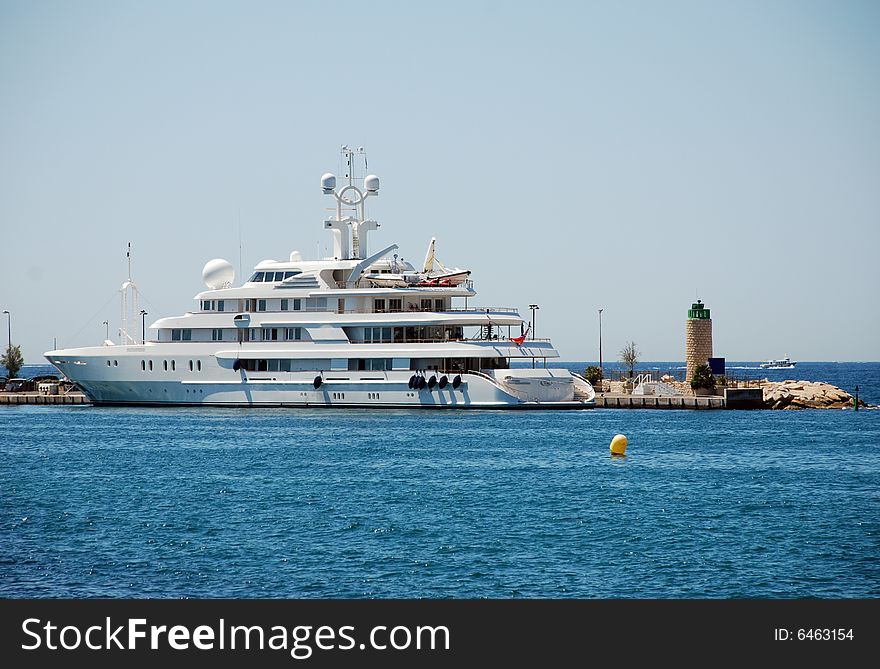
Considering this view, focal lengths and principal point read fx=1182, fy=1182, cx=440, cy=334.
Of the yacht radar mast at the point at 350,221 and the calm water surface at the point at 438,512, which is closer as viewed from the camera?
the calm water surface at the point at 438,512

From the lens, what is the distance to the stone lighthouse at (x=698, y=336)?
76.4 m

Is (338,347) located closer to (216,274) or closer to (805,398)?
(216,274)

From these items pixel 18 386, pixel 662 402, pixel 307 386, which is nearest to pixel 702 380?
pixel 662 402

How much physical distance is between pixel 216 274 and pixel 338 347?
389 inches

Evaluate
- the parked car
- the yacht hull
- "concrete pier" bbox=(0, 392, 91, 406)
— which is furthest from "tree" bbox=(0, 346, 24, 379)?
the yacht hull

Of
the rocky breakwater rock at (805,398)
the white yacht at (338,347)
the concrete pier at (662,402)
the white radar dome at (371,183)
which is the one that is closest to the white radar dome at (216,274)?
the white yacht at (338,347)

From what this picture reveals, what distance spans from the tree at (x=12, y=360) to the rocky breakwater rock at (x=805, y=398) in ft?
213

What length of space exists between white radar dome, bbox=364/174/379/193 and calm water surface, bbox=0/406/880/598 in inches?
775

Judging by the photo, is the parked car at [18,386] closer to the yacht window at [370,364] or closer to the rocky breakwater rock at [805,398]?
the yacht window at [370,364]

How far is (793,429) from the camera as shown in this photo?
56.3 metres

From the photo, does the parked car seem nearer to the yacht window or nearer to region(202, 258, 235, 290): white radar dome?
region(202, 258, 235, 290): white radar dome
